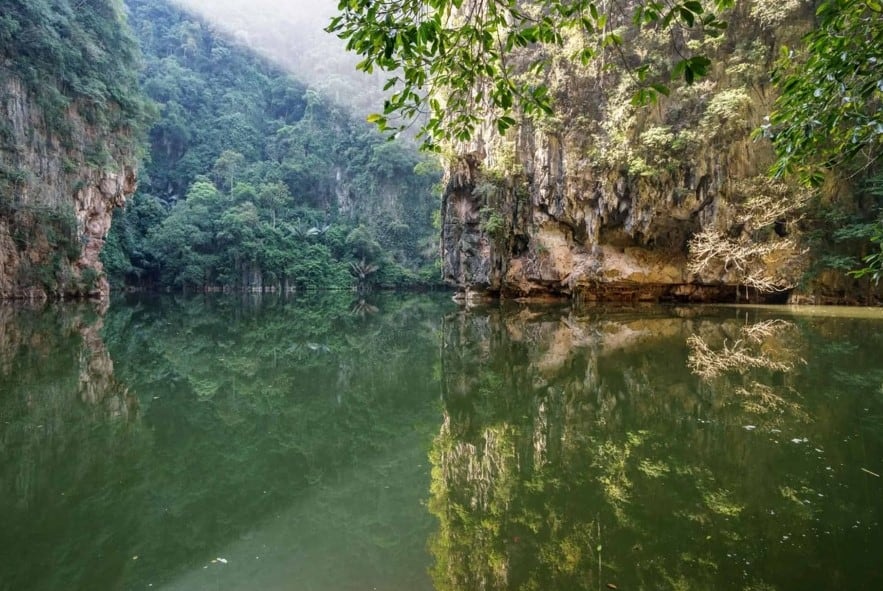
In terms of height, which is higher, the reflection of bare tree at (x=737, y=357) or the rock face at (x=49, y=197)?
the rock face at (x=49, y=197)

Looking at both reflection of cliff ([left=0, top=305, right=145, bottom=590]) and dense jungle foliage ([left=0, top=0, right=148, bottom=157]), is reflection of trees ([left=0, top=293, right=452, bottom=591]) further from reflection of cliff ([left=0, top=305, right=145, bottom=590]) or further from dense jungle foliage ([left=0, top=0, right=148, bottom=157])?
dense jungle foliage ([left=0, top=0, right=148, bottom=157])

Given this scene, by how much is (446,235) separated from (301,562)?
1934cm

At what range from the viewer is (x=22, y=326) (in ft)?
33.7

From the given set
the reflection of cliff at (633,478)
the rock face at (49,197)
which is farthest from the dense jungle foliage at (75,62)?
the reflection of cliff at (633,478)

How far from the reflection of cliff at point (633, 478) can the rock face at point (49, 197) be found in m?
22.2

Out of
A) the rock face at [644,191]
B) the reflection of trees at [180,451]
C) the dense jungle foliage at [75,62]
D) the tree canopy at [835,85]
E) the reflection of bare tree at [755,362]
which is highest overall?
the dense jungle foliage at [75,62]

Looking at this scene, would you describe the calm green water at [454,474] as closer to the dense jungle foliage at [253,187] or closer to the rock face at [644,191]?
the rock face at [644,191]

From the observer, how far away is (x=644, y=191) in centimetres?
1462

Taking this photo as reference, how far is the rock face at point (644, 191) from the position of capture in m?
13.7

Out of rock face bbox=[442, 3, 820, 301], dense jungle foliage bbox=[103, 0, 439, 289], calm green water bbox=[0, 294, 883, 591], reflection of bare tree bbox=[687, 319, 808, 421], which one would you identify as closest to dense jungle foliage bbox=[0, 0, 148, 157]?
dense jungle foliage bbox=[103, 0, 439, 289]

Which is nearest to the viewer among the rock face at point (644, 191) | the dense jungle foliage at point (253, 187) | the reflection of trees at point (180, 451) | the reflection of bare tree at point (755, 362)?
the reflection of trees at point (180, 451)

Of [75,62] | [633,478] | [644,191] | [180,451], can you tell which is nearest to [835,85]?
[633,478]

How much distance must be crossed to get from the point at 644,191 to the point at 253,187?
36.1 meters

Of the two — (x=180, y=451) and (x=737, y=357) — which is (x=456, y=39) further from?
(x=737, y=357)
